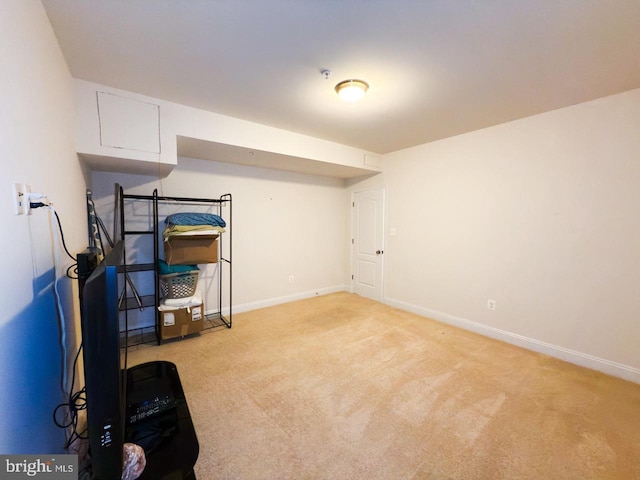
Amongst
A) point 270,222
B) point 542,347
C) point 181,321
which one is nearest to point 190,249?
point 181,321

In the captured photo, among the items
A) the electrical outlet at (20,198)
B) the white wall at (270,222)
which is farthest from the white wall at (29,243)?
the white wall at (270,222)

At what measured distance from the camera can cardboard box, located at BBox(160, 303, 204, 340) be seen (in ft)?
9.58

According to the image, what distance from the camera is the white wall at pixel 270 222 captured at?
11.3 ft

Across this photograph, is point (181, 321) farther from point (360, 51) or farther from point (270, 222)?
point (360, 51)

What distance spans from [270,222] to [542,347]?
12.3 ft

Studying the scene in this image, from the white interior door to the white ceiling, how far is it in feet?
6.77

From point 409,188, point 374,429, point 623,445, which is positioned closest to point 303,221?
point 409,188

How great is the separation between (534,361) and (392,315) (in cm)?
165

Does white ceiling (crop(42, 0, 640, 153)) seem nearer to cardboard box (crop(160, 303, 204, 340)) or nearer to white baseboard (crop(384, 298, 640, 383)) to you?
cardboard box (crop(160, 303, 204, 340))

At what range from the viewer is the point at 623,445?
1679 millimetres

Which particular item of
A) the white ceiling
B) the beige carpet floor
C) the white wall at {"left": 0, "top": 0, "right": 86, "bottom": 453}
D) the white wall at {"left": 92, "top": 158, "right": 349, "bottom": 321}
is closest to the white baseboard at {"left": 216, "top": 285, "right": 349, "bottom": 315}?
the white wall at {"left": 92, "top": 158, "right": 349, "bottom": 321}
